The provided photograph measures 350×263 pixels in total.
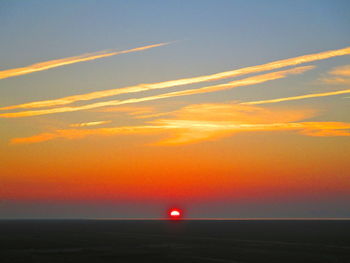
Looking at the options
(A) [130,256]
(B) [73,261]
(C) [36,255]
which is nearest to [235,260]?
(A) [130,256]

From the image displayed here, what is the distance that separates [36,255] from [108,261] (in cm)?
1235

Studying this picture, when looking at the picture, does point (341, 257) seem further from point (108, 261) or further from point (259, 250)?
point (108, 261)

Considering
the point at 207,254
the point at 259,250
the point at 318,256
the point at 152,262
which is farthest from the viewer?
the point at 259,250

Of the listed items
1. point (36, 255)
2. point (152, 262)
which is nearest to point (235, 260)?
point (152, 262)

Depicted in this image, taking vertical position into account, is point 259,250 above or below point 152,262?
above

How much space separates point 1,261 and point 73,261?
7870mm

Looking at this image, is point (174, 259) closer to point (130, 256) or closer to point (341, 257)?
point (130, 256)

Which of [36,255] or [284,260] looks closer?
[284,260]

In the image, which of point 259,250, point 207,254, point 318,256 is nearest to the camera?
point 318,256

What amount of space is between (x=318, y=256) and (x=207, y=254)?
13.3 m

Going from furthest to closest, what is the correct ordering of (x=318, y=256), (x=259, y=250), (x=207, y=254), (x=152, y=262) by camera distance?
1. (x=259, y=250)
2. (x=207, y=254)
3. (x=318, y=256)
4. (x=152, y=262)

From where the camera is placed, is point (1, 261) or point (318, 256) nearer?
point (1, 261)

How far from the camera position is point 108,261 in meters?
59.1

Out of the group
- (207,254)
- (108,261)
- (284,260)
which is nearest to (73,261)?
(108,261)
